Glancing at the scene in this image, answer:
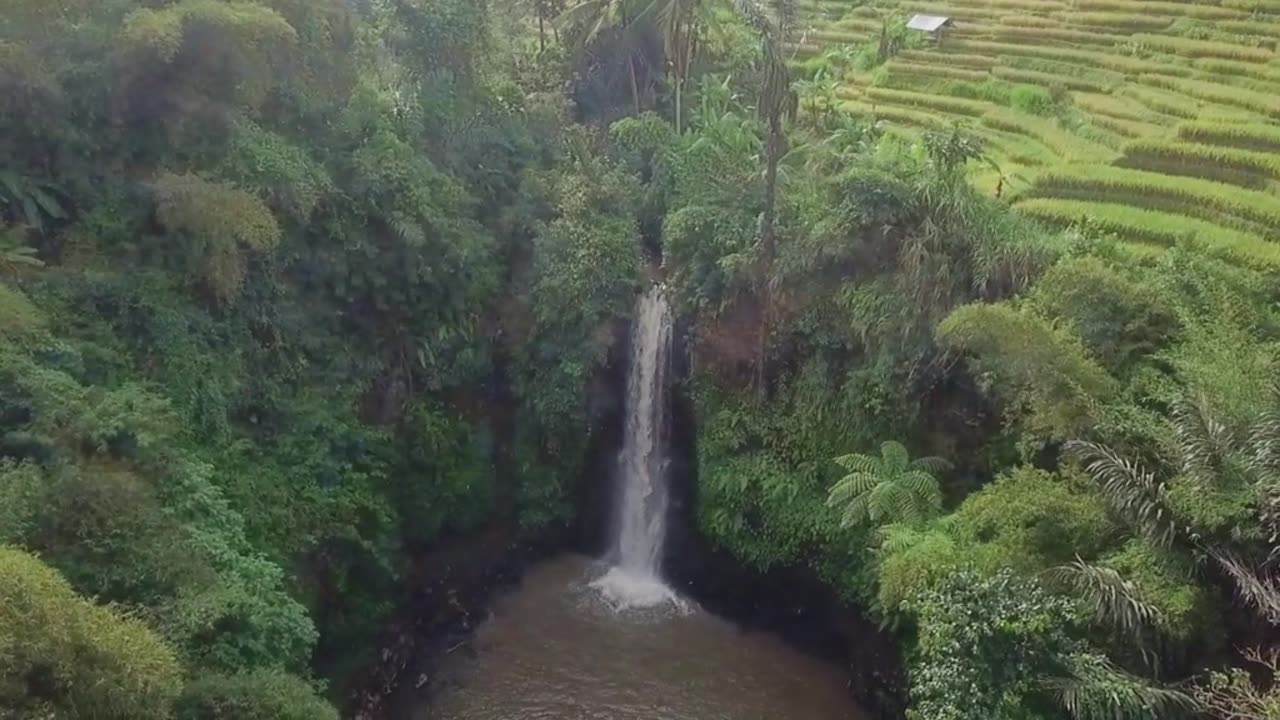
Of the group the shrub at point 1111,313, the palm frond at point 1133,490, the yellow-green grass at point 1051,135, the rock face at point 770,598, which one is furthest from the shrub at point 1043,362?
the yellow-green grass at point 1051,135

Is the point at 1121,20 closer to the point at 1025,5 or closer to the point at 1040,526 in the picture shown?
the point at 1025,5

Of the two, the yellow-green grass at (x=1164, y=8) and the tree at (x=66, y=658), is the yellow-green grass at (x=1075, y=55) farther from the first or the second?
the tree at (x=66, y=658)

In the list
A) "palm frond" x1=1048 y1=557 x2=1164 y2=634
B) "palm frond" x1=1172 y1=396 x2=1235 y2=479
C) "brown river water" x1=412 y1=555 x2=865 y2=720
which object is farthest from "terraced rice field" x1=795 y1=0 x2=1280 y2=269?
"brown river water" x1=412 y1=555 x2=865 y2=720

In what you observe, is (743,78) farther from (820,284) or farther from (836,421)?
(836,421)

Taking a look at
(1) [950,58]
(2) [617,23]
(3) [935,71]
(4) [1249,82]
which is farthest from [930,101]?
(2) [617,23]

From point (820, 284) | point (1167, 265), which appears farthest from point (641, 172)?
point (1167, 265)
